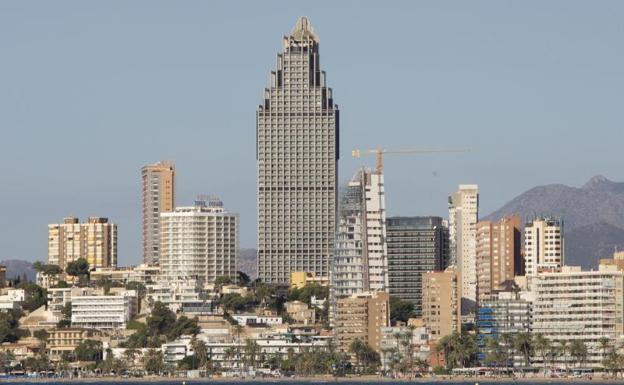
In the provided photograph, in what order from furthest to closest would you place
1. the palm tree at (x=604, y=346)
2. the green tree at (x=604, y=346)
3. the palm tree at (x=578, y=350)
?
1. the green tree at (x=604, y=346)
2. the palm tree at (x=604, y=346)
3. the palm tree at (x=578, y=350)

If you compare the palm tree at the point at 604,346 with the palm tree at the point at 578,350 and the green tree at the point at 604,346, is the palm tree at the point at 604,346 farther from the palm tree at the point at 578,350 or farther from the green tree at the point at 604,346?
the palm tree at the point at 578,350

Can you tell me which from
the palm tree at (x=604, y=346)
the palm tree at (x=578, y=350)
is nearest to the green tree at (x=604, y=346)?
the palm tree at (x=604, y=346)

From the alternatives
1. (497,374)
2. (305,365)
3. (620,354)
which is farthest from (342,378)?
(620,354)

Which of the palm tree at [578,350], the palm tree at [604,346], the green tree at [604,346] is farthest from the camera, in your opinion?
the green tree at [604,346]

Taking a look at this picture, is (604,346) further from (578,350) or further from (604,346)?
(578,350)

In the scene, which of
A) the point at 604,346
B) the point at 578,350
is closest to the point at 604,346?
the point at 604,346

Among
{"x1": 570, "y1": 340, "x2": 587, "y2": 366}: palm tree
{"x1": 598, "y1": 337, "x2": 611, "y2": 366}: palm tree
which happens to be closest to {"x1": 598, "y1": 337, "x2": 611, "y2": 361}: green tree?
{"x1": 598, "y1": 337, "x2": 611, "y2": 366}: palm tree

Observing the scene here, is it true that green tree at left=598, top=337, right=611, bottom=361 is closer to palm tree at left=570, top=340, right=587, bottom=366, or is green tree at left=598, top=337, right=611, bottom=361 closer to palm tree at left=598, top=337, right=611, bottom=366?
palm tree at left=598, top=337, right=611, bottom=366

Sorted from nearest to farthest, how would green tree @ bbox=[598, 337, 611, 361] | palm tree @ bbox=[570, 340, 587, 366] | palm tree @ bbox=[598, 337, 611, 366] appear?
palm tree @ bbox=[570, 340, 587, 366], palm tree @ bbox=[598, 337, 611, 366], green tree @ bbox=[598, 337, 611, 361]

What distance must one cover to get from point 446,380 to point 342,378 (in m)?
13.3

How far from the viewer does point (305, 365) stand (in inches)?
7859

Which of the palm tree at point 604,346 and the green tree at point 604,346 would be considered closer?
the palm tree at point 604,346

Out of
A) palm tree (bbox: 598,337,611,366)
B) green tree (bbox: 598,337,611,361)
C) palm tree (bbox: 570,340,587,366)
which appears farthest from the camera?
green tree (bbox: 598,337,611,361)

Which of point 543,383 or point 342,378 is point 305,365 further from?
point 543,383
